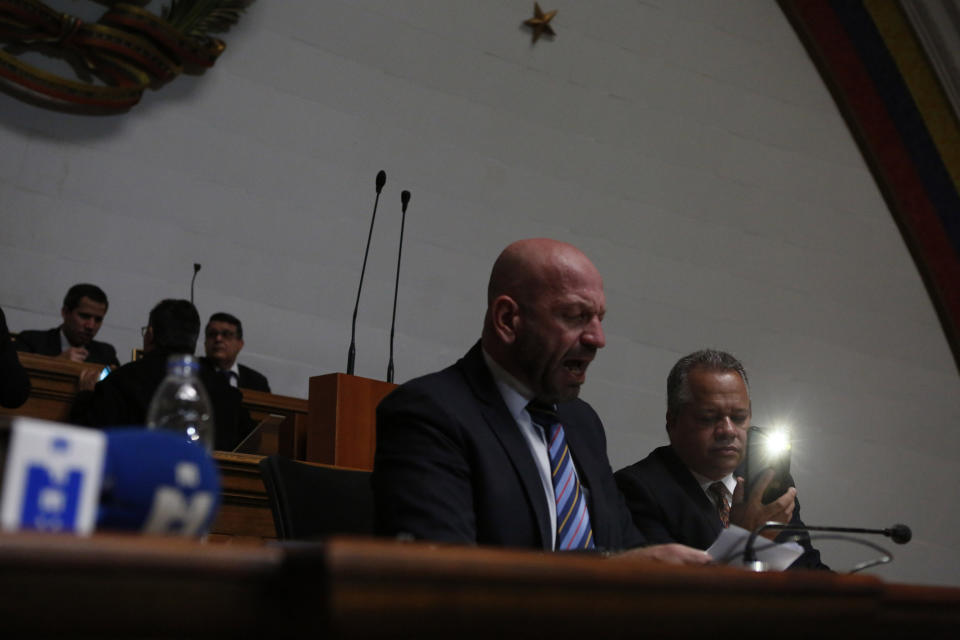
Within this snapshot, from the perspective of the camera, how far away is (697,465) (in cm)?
292

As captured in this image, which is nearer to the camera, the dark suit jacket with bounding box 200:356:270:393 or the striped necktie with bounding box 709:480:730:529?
the striped necktie with bounding box 709:480:730:529

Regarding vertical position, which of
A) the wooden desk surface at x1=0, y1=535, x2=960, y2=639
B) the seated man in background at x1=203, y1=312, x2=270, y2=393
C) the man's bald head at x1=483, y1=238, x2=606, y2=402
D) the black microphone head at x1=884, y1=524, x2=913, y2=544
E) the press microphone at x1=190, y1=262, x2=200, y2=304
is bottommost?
the wooden desk surface at x1=0, y1=535, x2=960, y2=639

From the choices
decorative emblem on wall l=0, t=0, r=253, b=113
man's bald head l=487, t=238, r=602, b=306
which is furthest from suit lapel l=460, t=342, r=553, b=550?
decorative emblem on wall l=0, t=0, r=253, b=113

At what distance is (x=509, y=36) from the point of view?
667 centimetres

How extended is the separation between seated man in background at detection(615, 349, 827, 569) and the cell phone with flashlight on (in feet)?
0.13

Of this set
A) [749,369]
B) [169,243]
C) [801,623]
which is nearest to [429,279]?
[169,243]

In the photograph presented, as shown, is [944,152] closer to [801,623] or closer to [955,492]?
[955,492]

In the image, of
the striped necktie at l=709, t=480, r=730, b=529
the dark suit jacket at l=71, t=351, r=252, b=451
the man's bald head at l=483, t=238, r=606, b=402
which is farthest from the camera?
the dark suit jacket at l=71, t=351, r=252, b=451

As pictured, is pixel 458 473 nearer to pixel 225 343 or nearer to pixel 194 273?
pixel 225 343

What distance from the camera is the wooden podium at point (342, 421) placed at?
11.2 ft

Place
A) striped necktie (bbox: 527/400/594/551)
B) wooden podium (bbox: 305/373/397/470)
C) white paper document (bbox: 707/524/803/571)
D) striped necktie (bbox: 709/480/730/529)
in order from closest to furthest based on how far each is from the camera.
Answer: white paper document (bbox: 707/524/803/571) → striped necktie (bbox: 527/400/594/551) → striped necktie (bbox: 709/480/730/529) → wooden podium (bbox: 305/373/397/470)

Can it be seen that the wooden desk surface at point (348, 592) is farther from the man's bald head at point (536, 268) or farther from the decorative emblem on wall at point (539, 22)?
the decorative emblem on wall at point (539, 22)

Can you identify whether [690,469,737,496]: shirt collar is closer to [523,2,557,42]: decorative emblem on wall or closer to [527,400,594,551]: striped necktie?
[527,400,594,551]: striped necktie

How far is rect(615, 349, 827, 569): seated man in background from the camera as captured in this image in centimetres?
271
